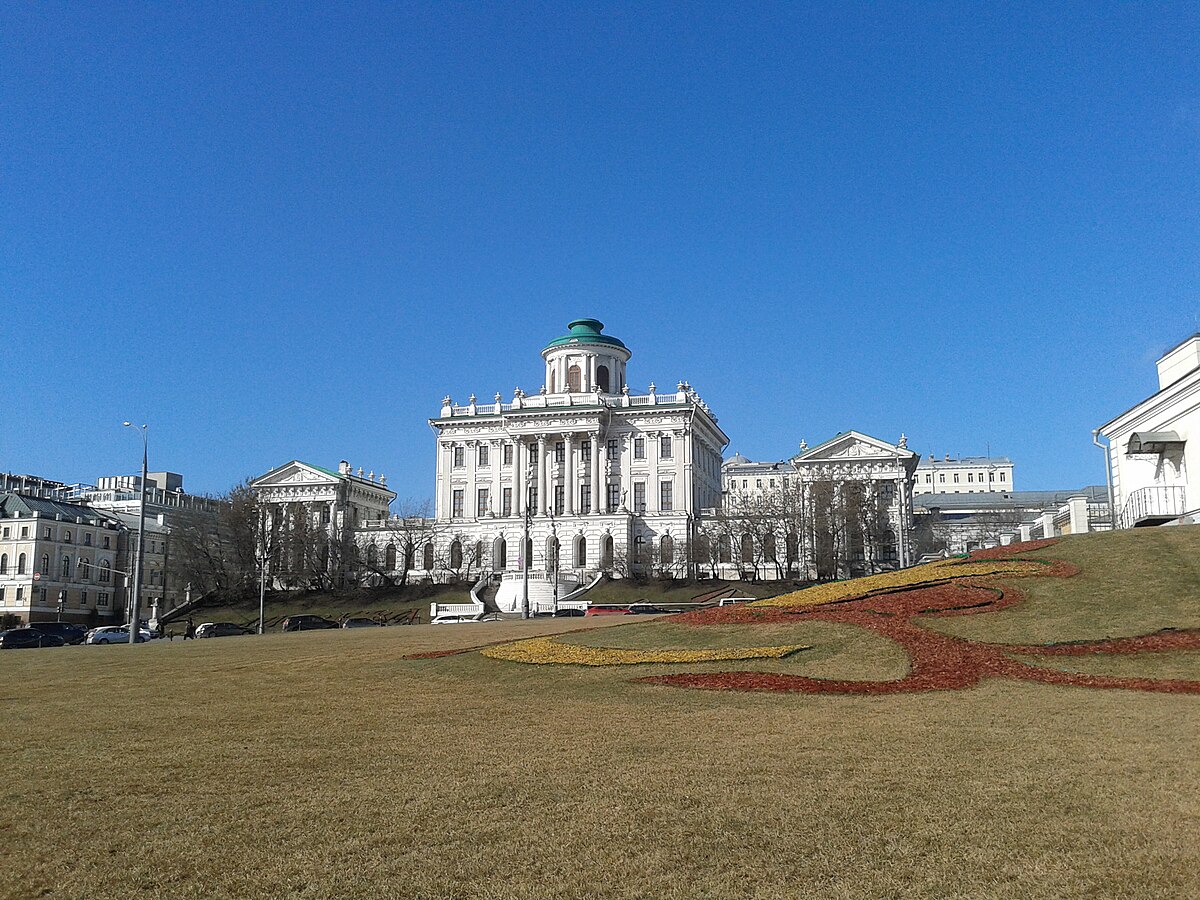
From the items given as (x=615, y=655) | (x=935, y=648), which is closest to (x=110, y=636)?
(x=615, y=655)

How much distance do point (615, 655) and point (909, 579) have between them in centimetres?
1371

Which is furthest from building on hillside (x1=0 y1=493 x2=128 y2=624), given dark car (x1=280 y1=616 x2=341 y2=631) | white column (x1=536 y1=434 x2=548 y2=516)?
dark car (x1=280 y1=616 x2=341 y2=631)

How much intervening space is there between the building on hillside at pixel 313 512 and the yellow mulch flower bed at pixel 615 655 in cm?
7634

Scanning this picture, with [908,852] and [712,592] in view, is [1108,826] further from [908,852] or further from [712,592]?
[712,592]

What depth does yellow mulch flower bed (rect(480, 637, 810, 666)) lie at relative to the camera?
25953mm

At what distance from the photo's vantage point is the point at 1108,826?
37.4 feet

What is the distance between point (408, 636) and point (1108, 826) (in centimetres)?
3238

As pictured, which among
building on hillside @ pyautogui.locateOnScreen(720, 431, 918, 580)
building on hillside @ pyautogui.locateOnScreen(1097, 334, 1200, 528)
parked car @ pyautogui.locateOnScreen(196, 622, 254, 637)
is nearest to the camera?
building on hillside @ pyautogui.locateOnScreen(1097, 334, 1200, 528)

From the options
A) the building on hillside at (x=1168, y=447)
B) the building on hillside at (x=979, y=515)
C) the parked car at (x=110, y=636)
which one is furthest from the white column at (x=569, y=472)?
the building on hillside at (x=1168, y=447)

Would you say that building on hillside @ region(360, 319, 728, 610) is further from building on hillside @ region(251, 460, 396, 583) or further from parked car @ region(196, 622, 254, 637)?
parked car @ region(196, 622, 254, 637)

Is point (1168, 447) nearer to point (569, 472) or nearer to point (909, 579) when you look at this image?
point (909, 579)

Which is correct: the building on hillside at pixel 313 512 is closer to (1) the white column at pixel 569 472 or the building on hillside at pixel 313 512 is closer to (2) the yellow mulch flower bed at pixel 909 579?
(1) the white column at pixel 569 472

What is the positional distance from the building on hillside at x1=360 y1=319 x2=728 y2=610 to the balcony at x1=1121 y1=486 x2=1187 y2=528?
55.2 metres

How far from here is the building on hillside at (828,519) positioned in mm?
93438
